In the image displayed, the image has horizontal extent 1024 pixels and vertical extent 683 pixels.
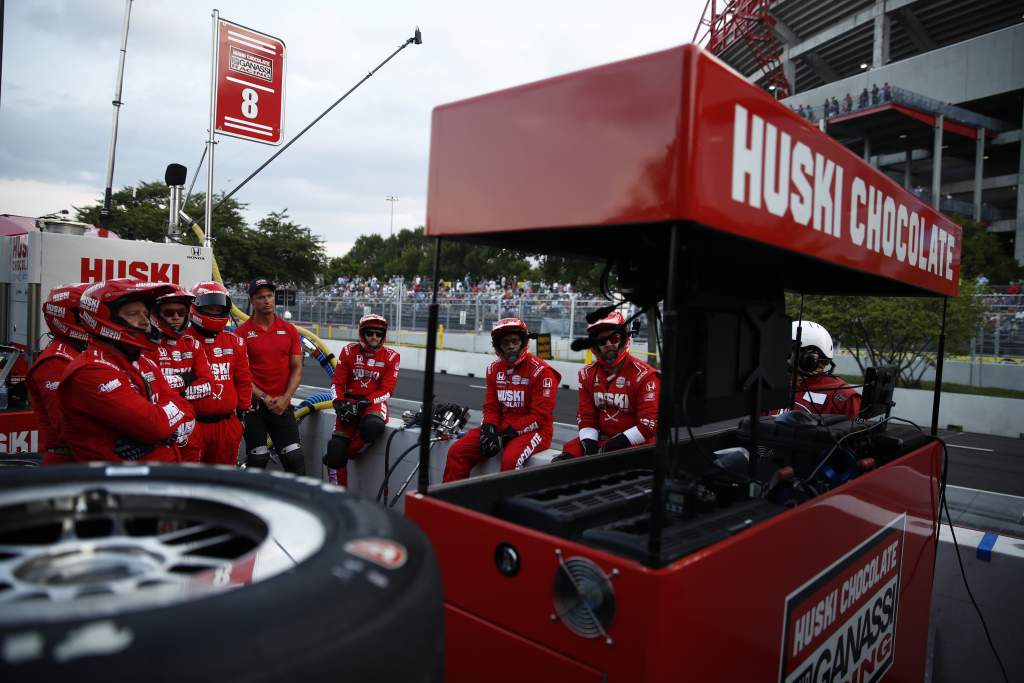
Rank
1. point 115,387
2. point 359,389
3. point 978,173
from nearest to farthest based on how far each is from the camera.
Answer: point 115,387
point 359,389
point 978,173

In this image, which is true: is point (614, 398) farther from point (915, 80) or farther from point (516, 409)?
point (915, 80)

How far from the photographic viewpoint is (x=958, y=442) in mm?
11695

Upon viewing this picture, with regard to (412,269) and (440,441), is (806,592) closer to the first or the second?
(440,441)

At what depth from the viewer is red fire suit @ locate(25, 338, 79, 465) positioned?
3.51 meters

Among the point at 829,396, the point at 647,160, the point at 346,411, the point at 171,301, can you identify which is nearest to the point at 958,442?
the point at 829,396

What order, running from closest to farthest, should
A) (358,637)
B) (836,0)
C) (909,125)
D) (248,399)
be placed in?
(358,637) < (248,399) < (909,125) < (836,0)

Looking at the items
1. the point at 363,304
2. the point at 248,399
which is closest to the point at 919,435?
the point at 248,399

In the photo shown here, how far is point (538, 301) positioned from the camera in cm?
2098

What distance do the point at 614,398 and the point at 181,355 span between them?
3.20 meters

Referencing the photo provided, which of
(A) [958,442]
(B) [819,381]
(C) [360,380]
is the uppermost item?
(B) [819,381]

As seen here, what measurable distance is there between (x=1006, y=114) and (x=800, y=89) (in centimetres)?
1333

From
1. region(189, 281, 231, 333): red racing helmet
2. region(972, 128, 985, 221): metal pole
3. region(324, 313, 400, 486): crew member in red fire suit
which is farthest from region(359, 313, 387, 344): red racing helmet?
region(972, 128, 985, 221): metal pole

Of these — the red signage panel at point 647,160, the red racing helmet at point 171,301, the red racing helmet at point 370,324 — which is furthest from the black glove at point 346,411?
the red signage panel at point 647,160

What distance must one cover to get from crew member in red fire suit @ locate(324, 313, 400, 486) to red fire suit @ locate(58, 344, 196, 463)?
2413mm
